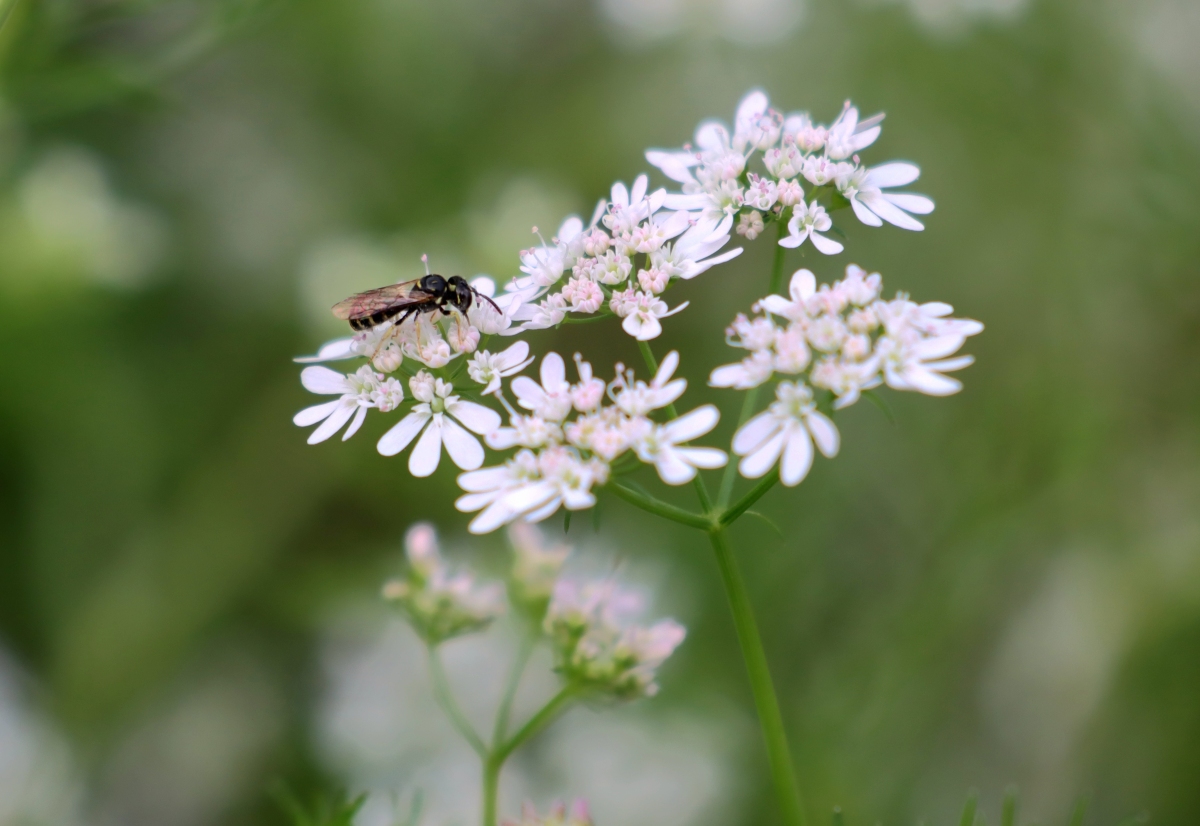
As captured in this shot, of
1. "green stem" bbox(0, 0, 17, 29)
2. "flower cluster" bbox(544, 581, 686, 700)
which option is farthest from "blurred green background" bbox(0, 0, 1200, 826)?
"flower cluster" bbox(544, 581, 686, 700)

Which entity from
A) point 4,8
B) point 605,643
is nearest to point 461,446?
point 605,643

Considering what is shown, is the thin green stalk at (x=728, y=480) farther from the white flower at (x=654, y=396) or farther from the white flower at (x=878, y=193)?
the white flower at (x=878, y=193)

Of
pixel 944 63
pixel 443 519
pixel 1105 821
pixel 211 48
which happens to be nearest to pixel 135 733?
pixel 443 519

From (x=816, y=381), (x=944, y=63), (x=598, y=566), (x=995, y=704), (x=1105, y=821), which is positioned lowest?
(x=1105, y=821)

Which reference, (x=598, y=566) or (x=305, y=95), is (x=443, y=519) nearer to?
(x=598, y=566)

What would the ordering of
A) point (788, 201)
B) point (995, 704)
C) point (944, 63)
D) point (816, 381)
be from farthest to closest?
1. point (944, 63)
2. point (995, 704)
3. point (788, 201)
4. point (816, 381)

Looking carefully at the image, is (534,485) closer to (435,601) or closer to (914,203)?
(435,601)

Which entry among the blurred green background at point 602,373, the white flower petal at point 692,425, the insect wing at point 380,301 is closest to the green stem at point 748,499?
the white flower petal at point 692,425
